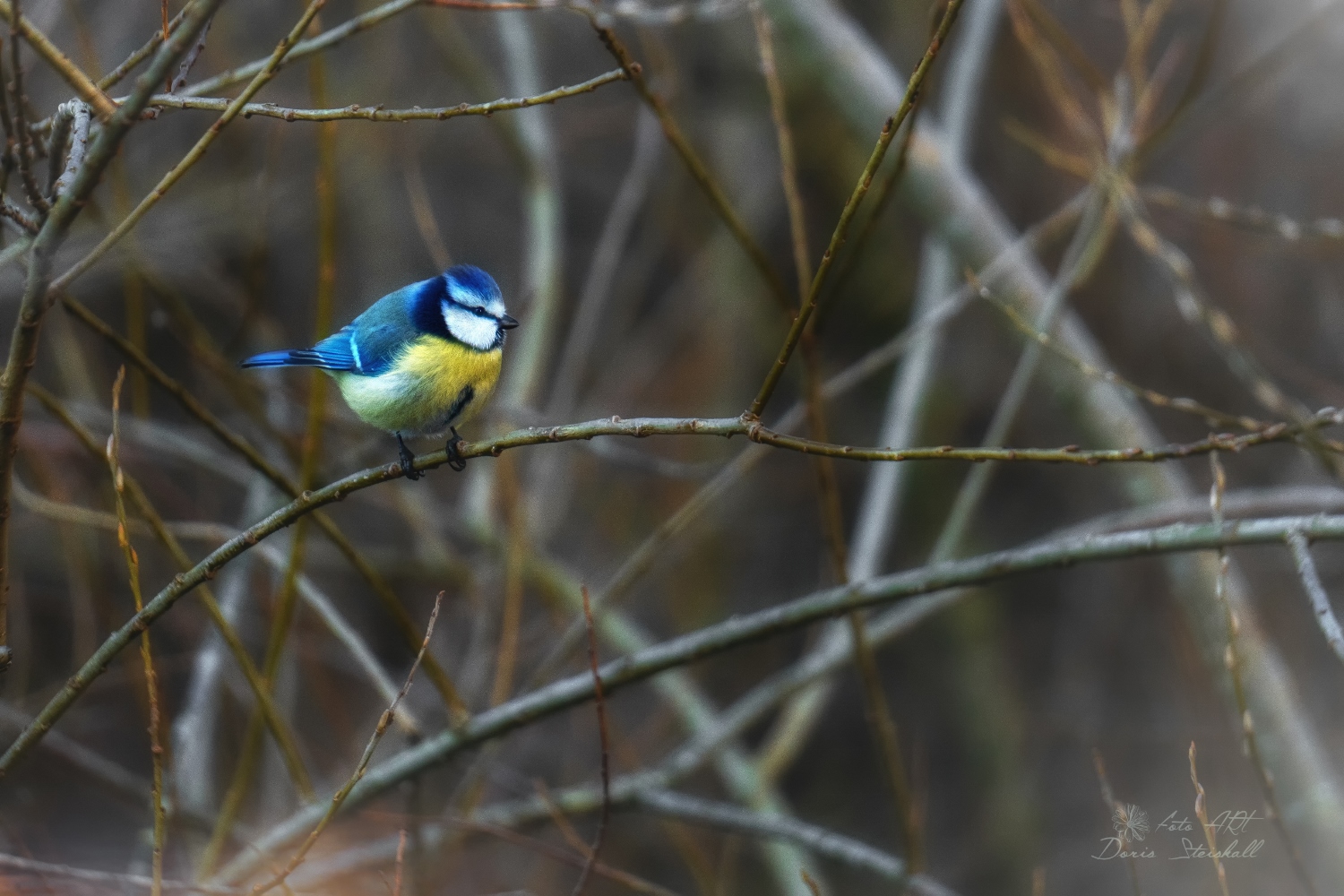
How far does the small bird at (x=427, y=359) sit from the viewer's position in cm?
230

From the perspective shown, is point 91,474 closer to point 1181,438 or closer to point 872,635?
point 872,635

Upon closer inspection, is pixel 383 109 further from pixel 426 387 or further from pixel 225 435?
pixel 426 387

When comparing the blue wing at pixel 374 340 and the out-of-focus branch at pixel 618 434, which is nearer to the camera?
the out-of-focus branch at pixel 618 434

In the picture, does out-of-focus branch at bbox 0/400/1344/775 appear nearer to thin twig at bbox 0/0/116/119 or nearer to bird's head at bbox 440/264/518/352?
thin twig at bbox 0/0/116/119

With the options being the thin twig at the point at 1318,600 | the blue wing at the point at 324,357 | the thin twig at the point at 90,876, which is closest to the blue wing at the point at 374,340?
the blue wing at the point at 324,357

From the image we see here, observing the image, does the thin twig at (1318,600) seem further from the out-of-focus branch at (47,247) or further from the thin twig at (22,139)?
the thin twig at (22,139)

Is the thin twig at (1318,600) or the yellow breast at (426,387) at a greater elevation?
the yellow breast at (426,387)

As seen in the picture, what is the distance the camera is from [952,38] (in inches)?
200

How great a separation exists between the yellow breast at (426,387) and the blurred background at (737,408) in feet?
4.28

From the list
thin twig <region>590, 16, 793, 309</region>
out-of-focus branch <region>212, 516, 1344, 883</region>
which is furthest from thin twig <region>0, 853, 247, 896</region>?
thin twig <region>590, 16, 793, 309</region>

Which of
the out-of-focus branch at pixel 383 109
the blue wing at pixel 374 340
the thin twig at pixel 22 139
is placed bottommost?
the thin twig at pixel 22 139

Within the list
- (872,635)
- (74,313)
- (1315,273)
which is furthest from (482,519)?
(1315,273)

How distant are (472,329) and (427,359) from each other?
12cm

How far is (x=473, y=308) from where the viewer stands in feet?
7.59
